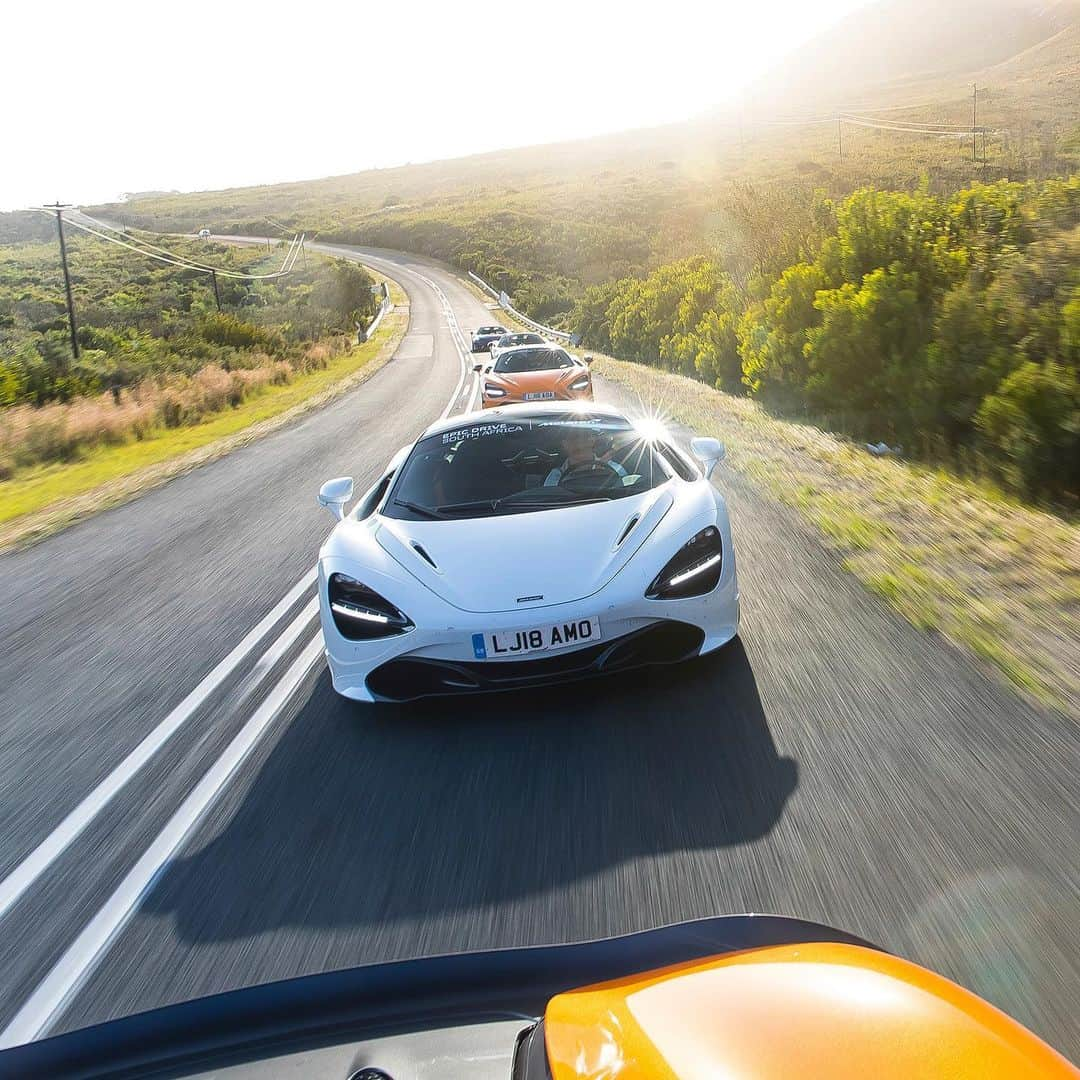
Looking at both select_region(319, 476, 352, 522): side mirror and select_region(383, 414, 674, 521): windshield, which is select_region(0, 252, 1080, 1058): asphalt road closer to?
select_region(319, 476, 352, 522): side mirror

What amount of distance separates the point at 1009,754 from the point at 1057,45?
552 feet

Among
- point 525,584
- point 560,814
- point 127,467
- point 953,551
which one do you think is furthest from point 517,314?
point 560,814

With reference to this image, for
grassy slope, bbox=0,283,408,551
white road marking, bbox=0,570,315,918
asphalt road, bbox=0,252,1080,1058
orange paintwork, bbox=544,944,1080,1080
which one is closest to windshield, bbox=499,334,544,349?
grassy slope, bbox=0,283,408,551

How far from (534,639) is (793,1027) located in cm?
272

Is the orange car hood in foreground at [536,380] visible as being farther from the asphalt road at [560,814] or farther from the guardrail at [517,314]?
the guardrail at [517,314]

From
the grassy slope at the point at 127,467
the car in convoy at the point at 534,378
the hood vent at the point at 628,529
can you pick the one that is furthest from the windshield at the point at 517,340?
the hood vent at the point at 628,529

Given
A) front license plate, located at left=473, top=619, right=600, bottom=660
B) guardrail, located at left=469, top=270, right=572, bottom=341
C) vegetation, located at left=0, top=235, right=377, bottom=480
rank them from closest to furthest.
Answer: front license plate, located at left=473, top=619, right=600, bottom=660 < vegetation, located at left=0, top=235, right=377, bottom=480 < guardrail, located at left=469, top=270, right=572, bottom=341

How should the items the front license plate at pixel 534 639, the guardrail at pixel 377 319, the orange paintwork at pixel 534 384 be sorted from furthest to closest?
Result: the guardrail at pixel 377 319, the orange paintwork at pixel 534 384, the front license plate at pixel 534 639

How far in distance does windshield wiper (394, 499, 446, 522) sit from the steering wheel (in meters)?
0.72

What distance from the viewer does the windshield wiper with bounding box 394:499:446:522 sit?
5086 millimetres

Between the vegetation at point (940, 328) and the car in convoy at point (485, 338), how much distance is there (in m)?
16.9

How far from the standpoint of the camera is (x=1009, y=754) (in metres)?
3.70

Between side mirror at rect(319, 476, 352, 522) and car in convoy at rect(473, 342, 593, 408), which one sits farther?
car in convoy at rect(473, 342, 593, 408)

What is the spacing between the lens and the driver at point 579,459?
18.3 feet
